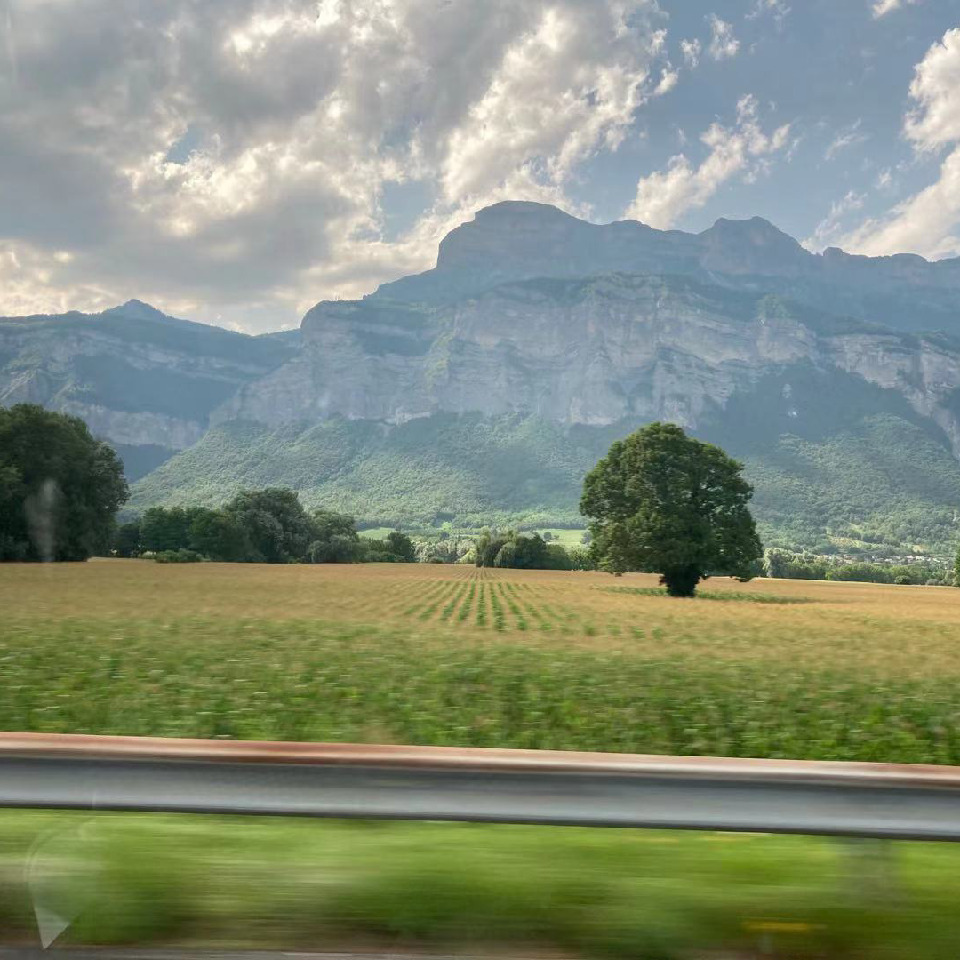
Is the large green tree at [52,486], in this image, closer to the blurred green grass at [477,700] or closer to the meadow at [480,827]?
the meadow at [480,827]

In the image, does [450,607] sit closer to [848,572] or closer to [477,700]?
[477,700]

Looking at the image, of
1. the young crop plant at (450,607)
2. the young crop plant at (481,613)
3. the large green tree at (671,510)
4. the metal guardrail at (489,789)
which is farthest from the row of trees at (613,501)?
the metal guardrail at (489,789)

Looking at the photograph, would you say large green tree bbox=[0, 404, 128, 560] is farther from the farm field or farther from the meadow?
the meadow

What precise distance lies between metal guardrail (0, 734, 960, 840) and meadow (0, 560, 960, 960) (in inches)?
19.0

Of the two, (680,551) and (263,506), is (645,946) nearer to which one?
(680,551)

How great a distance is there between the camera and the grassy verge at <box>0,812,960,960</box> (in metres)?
3.00

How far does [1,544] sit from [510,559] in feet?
162

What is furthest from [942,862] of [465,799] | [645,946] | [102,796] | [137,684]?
[137,684]

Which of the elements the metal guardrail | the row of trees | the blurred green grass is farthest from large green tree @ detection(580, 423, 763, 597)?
the metal guardrail

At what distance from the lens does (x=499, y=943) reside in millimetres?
2984

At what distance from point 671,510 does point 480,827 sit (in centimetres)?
3424

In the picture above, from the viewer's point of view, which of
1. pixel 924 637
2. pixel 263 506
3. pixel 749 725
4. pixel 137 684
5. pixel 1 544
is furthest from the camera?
pixel 263 506

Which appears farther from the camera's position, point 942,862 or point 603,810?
point 942,862

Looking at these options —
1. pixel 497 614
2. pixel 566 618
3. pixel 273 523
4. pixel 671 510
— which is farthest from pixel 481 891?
pixel 273 523
